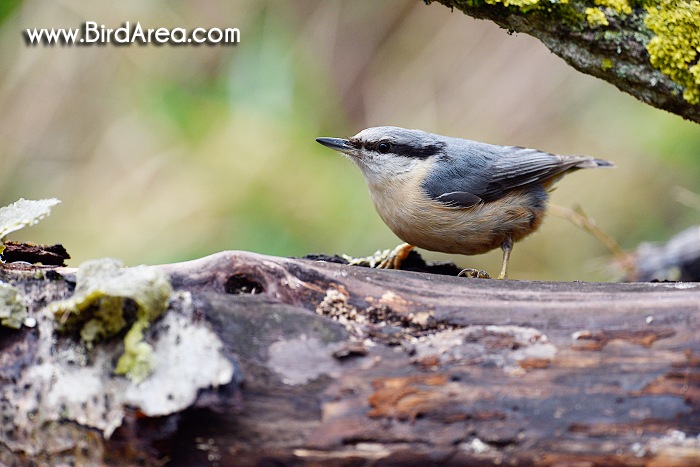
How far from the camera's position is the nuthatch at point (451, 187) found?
3395 millimetres

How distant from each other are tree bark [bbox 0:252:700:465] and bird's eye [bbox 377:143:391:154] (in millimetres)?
1562

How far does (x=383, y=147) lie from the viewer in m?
3.64

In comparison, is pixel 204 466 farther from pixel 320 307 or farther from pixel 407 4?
pixel 407 4

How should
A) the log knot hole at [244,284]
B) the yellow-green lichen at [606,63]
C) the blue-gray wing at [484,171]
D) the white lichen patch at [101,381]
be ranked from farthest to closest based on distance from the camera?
the blue-gray wing at [484,171] < the yellow-green lichen at [606,63] < the log knot hole at [244,284] < the white lichen patch at [101,381]

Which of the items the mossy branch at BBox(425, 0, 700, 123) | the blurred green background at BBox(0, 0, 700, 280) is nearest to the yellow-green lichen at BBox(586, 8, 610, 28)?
the mossy branch at BBox(425, 0, 700, 123)

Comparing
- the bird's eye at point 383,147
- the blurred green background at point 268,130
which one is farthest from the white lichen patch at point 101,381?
the blurred green background at point 268,130

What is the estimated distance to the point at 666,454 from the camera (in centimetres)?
187

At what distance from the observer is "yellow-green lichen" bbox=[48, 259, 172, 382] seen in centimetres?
194

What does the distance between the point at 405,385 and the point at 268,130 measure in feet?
11.4

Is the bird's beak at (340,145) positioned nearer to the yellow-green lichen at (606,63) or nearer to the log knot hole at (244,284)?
the yellow-green lichen at (606,63)

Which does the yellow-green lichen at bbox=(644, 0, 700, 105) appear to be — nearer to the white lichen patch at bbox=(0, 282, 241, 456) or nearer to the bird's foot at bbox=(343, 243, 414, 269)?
the bird's foot at bbox=(343, 243, 414, 269)

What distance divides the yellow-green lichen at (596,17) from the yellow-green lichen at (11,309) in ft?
7.37

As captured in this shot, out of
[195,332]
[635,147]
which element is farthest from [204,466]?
[635,147]

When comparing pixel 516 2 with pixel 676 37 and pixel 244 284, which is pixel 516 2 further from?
pixel 244 284
